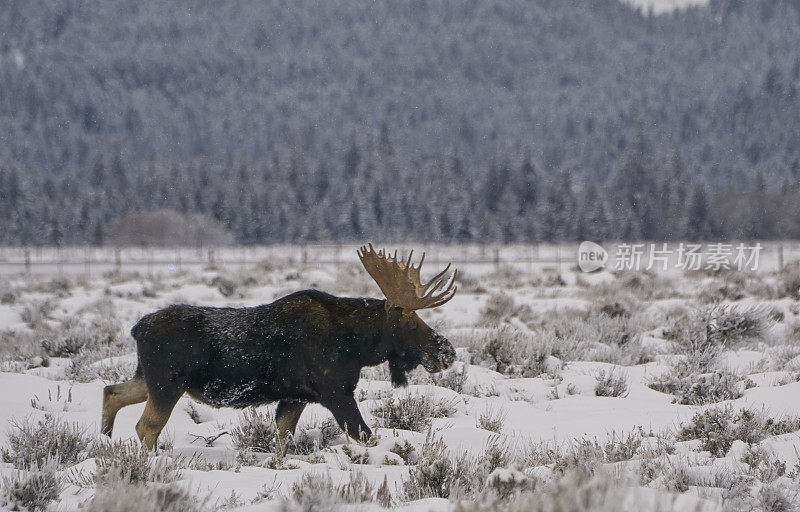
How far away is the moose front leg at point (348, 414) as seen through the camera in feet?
16.6

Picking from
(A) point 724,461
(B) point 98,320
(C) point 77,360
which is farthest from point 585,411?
(B) point 98,320

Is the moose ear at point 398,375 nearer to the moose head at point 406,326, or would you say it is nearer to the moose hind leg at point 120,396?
the moose head at point 406,326

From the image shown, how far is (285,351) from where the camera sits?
5.12 meters

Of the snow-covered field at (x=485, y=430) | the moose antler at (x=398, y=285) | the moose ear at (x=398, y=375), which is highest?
the moose antler at (x=398, y=285)

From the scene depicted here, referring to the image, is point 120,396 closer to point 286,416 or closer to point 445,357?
point 286,416

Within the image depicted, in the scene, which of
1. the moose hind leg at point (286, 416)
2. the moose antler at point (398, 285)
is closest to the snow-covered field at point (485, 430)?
the moose hind leg at point (286, 416)

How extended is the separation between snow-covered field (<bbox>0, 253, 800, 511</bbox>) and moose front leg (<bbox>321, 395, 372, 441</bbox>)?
0.16 meters

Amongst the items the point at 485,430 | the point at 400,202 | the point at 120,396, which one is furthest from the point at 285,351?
the point at 400,202

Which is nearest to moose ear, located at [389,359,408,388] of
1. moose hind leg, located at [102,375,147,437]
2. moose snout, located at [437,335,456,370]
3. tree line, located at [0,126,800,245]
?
moose snout, located at [437,335,456,370]

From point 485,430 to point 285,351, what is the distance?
159cm

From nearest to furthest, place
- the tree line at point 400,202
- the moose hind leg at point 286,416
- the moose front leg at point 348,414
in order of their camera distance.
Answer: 1. the moose front leg at point 348,414
2. the moose hind leg at point 286,416
3. the tree line at point 400,202

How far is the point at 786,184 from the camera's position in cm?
9888

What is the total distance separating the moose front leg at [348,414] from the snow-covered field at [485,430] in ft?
0.52

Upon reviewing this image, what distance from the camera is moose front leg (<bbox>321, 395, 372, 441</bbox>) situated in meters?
5.07
